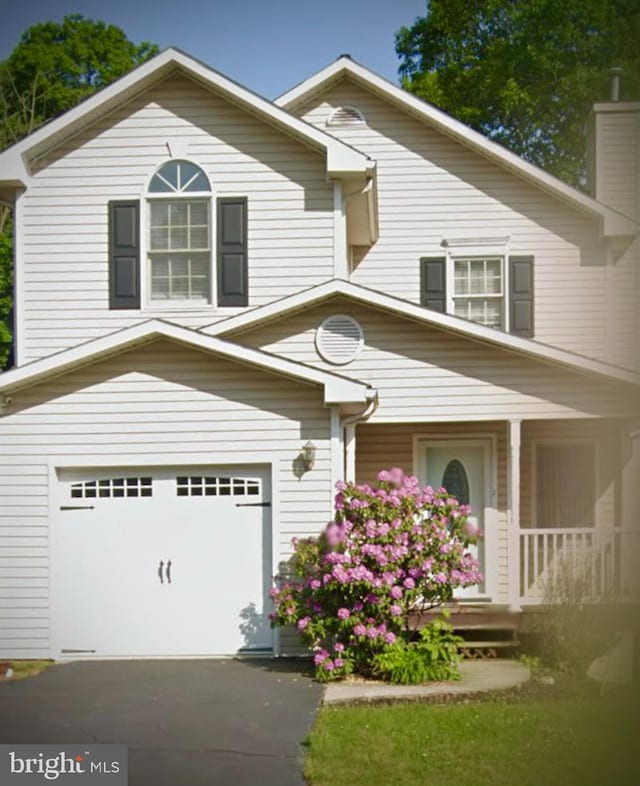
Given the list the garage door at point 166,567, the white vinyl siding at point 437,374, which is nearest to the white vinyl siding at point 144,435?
the garage door at point 166,567

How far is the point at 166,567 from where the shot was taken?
9.00m

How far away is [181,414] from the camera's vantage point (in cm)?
902

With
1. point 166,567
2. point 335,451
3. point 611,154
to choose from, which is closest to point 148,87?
point 335,451

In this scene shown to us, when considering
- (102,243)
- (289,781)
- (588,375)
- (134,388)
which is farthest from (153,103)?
(289,781)

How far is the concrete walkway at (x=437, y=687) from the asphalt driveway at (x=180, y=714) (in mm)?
206

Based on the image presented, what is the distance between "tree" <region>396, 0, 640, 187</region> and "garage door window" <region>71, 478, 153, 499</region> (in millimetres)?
3832

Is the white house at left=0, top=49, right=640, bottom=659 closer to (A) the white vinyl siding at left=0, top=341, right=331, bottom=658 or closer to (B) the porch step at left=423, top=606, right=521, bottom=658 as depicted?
(A) the white vinyl siding at left=0, top=341, right=331, bottom=658

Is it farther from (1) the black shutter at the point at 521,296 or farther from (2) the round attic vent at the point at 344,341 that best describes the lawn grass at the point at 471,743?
(1) the black shutter at the point at 521,296

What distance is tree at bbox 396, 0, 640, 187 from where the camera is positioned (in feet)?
21.8

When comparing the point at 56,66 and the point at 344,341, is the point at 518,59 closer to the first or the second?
the point at 56,66

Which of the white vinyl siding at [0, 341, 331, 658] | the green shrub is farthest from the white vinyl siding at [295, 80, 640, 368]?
the green shrub

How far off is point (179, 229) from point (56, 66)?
3.47 metres

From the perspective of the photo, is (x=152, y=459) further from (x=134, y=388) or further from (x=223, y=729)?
(x=223, y=729)

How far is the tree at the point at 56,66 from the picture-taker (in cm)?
580
